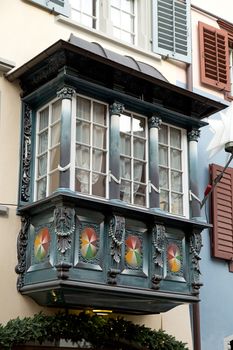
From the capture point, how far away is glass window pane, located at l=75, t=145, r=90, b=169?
8922 millimetres

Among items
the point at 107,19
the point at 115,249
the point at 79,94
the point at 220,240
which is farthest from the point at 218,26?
the point at 115,249

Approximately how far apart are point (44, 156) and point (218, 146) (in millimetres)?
3310

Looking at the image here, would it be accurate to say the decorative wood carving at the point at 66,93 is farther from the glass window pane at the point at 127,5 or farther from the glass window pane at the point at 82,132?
the glass window pane at the point at 127,5

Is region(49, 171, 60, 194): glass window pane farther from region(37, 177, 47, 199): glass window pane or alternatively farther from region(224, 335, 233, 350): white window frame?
region(224, 335, 233, 350): white window frame

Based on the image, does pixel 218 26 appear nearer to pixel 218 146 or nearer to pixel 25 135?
pixel 218 146

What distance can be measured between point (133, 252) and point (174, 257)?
0.78m

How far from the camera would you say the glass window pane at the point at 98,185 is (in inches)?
354

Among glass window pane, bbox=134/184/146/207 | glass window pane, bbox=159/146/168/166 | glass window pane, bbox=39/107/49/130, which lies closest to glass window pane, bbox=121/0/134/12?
glass window pane, bbox=159/146/168/166

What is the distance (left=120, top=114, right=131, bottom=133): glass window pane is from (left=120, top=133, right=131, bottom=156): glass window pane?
8 cm

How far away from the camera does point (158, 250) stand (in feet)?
30.2

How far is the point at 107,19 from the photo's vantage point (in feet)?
36.7

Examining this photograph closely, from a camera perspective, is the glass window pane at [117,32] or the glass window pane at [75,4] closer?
the glass window pane at [75,4]

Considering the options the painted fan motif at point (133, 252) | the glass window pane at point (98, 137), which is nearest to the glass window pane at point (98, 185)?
the glass window pane at point (98, 137)

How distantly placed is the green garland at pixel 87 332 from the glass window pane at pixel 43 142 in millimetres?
2195
